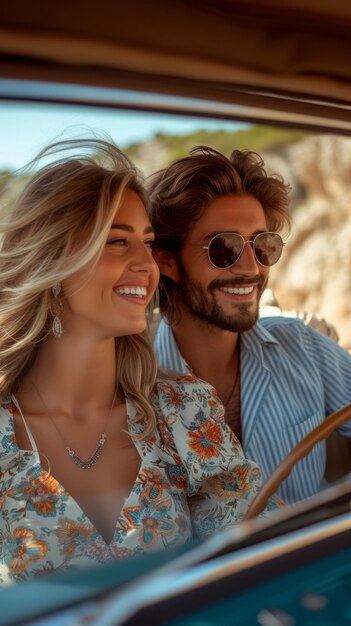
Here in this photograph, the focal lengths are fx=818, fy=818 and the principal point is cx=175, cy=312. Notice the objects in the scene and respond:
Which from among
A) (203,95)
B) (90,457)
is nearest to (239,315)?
(90,457)

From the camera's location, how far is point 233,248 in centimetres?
260

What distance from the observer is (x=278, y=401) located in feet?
8.93

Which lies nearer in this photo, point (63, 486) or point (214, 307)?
point (63, 486)

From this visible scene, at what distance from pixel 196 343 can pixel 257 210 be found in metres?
0.50

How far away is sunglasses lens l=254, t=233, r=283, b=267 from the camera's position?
262cm

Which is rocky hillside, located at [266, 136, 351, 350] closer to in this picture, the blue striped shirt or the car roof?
the blue striped shirt

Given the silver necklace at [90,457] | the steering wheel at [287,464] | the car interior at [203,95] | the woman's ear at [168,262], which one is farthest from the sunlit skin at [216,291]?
the car interior at [203,95]

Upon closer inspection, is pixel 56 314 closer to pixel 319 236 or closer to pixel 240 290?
pixel 240 290

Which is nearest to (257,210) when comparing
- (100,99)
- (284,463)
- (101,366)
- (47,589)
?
(101,366)

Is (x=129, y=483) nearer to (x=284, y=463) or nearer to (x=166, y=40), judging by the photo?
(x=284, y=463)

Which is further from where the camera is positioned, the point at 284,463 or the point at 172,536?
the point at 172,536

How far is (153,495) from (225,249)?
0.87m

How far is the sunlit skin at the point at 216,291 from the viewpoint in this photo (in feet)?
8.70

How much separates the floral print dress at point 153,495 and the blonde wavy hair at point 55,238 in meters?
0.09
